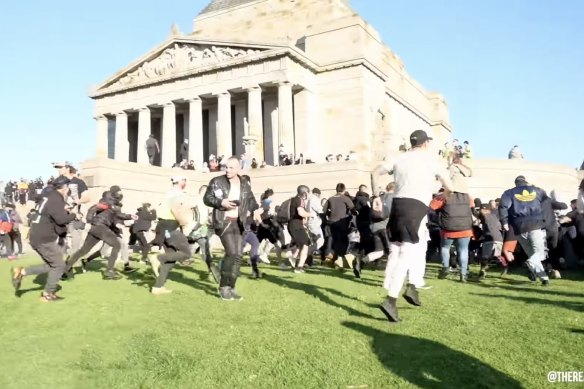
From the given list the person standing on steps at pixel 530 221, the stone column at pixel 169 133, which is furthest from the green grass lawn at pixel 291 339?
the stone column at pixel 169 133

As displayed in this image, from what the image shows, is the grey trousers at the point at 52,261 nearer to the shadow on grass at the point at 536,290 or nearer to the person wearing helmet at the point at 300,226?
the person wearing helmet at the point at 300,226

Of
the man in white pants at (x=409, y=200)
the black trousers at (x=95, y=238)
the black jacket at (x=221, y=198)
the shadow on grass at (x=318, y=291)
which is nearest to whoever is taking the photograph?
the man in white pants at (x=409, y=200)

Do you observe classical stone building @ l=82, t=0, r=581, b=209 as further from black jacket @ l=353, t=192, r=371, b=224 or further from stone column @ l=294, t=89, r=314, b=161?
black jacket @ l=353, t=192, r=371, b=224

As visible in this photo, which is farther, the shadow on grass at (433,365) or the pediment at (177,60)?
the pediment at (177,60)

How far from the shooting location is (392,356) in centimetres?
407

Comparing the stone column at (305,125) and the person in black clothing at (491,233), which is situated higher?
the stone column at (305,125)

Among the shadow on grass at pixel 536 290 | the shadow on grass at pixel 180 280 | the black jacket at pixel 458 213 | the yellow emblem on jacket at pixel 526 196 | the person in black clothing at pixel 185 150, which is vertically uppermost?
the person in black clothing at pixel 185 150

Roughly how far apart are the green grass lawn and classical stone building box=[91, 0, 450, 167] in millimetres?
23179

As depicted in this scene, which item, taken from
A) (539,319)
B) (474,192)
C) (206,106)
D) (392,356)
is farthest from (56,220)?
(206,106)

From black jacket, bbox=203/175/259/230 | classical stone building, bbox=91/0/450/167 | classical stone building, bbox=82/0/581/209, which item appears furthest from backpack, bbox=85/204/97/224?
classical stone building, bbox=91/0/450/167

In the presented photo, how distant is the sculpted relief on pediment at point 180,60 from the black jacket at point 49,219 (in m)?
26.2

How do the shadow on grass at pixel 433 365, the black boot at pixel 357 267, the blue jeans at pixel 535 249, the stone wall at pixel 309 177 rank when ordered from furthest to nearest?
the stone wall at pixel 309 177
the black boot at pixel 357 267
the blue jeans at pixel 535 249
the shadow on grass at pixel 433 365

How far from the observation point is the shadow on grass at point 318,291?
5.88 metres

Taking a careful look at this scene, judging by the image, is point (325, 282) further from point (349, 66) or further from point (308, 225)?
point (349, 66)
